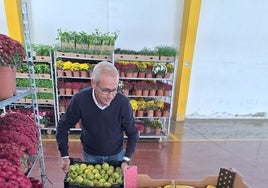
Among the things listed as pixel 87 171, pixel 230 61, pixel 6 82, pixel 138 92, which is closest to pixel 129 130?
pixel 87 171

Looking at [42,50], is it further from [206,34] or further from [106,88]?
[206,34]

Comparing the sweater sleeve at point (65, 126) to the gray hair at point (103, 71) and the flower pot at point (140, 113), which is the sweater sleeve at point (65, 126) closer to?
the gray hair at point (103, 71)

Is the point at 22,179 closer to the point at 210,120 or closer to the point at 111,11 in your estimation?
the point at 111,11

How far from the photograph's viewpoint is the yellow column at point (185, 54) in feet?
17.5

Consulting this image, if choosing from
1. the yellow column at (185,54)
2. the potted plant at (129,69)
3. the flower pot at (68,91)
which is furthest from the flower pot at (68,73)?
the yellow column at (185,54)

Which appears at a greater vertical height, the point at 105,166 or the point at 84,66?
the point at 84,66

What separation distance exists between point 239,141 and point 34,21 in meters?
5.14

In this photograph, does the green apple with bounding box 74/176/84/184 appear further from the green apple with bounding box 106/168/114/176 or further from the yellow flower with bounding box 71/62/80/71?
the yellow flower with bounding box 71/62/80/71

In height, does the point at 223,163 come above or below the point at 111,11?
below

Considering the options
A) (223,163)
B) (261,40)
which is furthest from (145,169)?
(261,40)

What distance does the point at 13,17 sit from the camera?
468 centimetres

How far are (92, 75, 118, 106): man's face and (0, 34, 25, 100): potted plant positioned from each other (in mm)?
523

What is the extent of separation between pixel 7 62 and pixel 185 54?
184 inches

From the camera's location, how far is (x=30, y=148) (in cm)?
144
